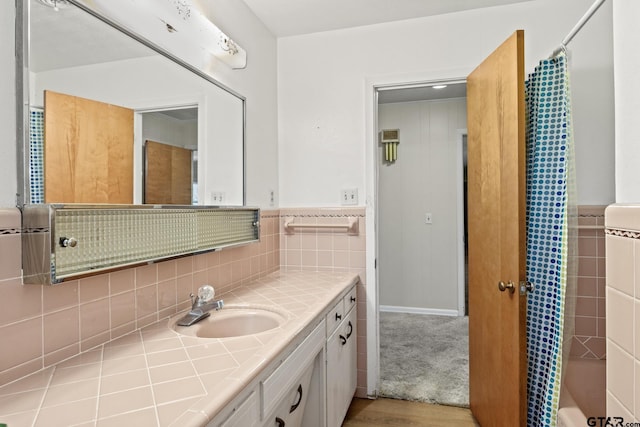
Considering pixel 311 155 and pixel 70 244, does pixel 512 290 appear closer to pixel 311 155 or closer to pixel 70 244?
pixel 311 155

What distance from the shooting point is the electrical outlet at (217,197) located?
69.7 inches

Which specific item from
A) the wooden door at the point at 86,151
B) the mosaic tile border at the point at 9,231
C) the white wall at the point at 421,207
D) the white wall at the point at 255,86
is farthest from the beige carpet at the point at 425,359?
the mosaic tile border at the point at 9,231

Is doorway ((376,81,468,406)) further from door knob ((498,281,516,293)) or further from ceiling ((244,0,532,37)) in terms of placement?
door knob ((498,281,516,293))

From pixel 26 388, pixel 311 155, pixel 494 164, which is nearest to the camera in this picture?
pixel 26 388

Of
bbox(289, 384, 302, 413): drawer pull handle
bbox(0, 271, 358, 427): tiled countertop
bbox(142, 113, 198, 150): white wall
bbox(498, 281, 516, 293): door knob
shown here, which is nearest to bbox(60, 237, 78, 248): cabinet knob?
bbox(0, 271, 358, 427): tiled countertop

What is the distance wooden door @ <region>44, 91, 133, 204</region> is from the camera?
100 centimetres

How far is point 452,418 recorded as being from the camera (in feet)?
7.04

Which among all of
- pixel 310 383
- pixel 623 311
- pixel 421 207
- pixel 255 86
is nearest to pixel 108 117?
pixel 255 86

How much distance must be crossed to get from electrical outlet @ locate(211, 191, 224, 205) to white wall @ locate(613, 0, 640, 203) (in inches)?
60.9

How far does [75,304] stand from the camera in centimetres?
106

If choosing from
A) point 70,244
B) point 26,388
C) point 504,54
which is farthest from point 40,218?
point 504,54

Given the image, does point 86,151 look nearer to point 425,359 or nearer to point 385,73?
point 385,73

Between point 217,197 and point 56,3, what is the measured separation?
974 mm

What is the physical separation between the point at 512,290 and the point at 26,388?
1.78 metres
